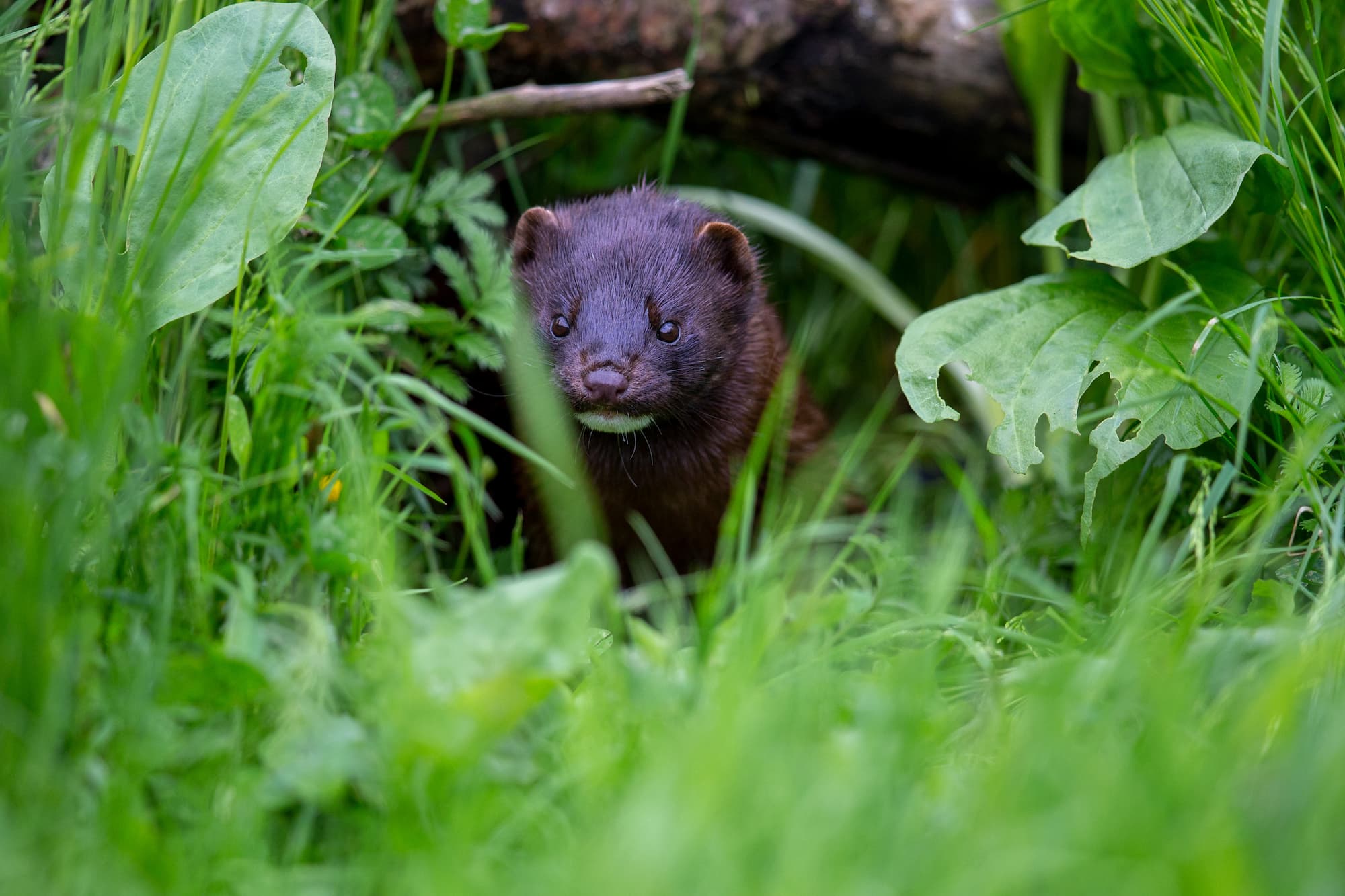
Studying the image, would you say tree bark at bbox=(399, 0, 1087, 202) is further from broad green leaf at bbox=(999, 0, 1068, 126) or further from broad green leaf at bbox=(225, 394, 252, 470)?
broad green leaf at bbox=(225, 394, 252, 470)

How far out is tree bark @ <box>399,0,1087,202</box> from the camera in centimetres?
431

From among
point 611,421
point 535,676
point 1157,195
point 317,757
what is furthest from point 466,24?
point 317,757

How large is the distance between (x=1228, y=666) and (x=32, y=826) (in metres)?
1.93

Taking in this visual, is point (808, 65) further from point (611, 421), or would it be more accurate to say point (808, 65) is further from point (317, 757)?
point (317, 757)

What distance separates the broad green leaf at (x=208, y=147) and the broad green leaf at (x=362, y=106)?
0.44 meters

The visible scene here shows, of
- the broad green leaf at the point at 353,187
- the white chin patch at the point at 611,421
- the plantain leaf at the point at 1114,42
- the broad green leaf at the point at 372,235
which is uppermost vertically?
the plantain leaf at the point at 1114,42

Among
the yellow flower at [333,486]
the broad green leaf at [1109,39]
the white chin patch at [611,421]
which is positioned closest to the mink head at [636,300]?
the white chin patch at [611,421]

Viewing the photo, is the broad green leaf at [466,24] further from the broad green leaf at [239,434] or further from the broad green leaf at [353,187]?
the broad green leaf at [239,434]

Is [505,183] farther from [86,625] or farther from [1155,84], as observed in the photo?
[86,625]

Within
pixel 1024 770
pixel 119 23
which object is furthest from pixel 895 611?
pixel 119 23

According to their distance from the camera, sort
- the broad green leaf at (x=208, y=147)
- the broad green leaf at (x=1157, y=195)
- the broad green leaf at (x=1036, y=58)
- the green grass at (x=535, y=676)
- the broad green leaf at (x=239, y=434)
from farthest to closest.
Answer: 1. the broad green leaf at (x=1036, y=58)
2. the broad green leaf at (x=1157, y=195)
3. the broad green leaf at (x=208, y=147)
4. the broad green leaf at (x=239, y=434)
5. the green grass at (x=535, y=676)

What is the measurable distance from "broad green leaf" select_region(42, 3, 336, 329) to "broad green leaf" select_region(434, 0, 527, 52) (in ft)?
1.80

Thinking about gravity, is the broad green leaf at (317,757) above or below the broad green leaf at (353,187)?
below

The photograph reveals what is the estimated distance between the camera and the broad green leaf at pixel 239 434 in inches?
92.1
